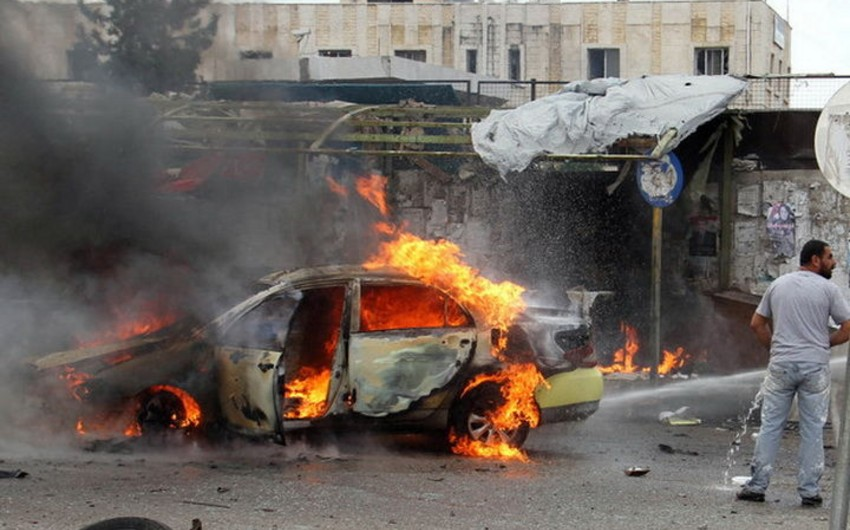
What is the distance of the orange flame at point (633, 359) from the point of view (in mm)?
15391

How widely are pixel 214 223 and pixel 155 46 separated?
2678 mm

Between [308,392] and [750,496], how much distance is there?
11.8 ft

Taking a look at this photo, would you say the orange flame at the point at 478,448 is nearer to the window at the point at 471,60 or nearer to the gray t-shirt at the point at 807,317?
the gray t-shirt at the point at 807,317

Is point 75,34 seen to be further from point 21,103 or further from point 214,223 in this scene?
point 214,223

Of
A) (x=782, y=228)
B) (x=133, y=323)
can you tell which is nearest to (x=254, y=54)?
(x=133, y=323)

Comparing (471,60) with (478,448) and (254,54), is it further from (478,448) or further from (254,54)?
(478,448)

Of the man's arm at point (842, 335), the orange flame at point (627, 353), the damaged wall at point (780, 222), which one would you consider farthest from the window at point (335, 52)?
the man's arm at point (842, 335)

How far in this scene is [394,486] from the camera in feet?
27.0

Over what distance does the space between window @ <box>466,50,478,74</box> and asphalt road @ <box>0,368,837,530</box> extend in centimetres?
3081

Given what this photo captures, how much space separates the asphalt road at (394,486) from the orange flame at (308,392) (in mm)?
311

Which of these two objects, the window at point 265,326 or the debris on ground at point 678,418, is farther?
the debris on ground at point 678,418

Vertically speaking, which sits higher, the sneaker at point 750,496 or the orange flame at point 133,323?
the orange flame at point 133,323

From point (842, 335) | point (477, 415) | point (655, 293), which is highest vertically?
point (842, 335)

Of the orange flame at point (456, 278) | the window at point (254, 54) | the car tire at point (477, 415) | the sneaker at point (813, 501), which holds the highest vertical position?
the window at point (254, 54)
